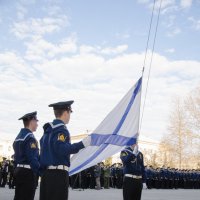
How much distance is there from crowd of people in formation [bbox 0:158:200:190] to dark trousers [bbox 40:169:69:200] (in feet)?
47.6

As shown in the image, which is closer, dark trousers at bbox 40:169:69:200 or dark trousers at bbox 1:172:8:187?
dark trousers at bbox 40:169:69:200

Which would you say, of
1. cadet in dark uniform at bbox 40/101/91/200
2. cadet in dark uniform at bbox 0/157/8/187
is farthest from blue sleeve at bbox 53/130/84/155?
cadet in dark uniform at bbox 0/157/8/187

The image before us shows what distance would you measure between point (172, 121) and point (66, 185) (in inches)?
1522

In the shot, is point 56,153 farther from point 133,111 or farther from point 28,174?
point 133,111

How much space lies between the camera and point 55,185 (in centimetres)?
462

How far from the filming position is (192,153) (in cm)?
3903

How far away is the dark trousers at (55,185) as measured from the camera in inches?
181

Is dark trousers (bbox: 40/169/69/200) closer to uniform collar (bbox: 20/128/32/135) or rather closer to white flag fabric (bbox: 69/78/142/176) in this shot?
white flag fabric (bbox: 69/78/142/176)

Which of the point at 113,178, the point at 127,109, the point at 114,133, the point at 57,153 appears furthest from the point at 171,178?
the point at 57,153

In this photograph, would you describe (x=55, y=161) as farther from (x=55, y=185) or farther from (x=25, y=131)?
(x=25, y=131)

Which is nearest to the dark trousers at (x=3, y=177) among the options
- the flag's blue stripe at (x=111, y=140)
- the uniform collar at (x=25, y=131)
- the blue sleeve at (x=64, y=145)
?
the uniform collar at (x=25, y=131)

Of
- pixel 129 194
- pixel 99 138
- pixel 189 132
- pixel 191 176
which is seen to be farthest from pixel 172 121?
pixel 99 138

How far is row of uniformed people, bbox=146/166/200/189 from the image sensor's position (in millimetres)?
27750

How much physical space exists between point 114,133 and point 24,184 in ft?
5.55
